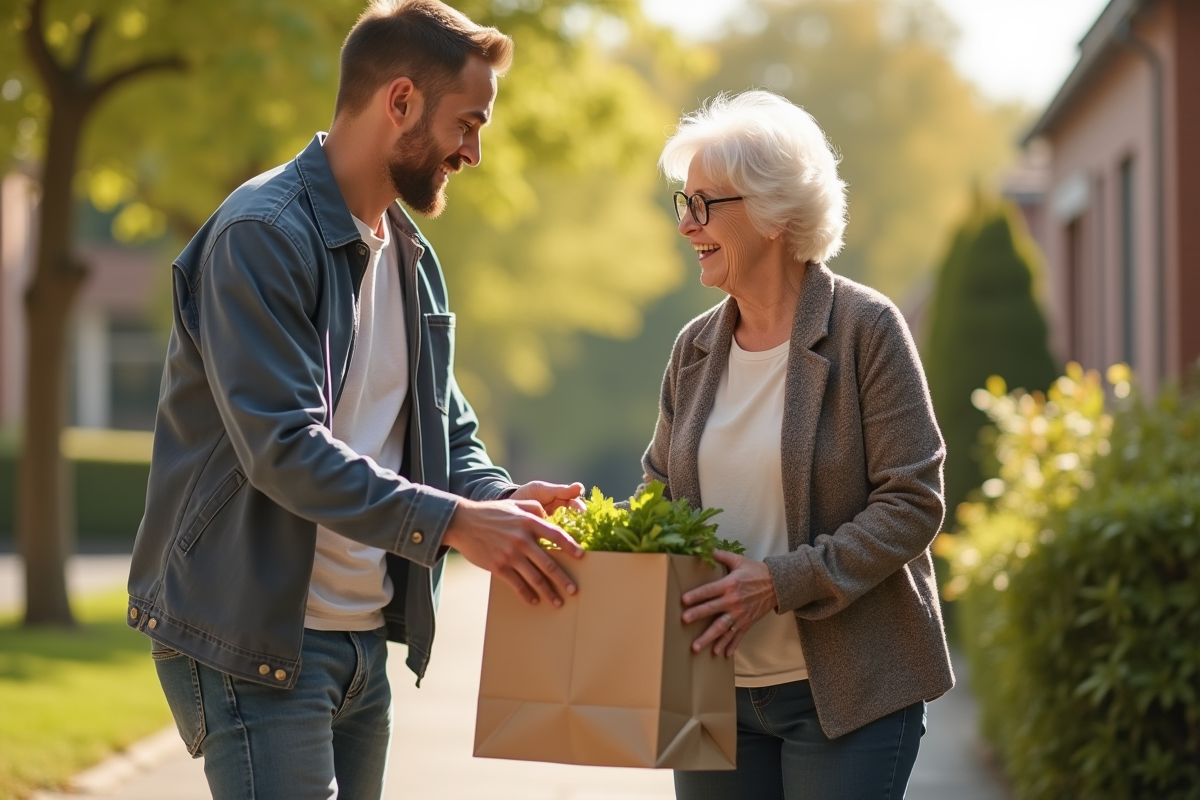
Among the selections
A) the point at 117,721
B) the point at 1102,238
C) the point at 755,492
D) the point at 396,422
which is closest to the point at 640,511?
the point at 755,492

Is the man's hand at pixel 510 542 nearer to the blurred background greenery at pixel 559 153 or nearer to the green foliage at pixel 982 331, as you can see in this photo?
the blurred background greenery at pixel 559 153

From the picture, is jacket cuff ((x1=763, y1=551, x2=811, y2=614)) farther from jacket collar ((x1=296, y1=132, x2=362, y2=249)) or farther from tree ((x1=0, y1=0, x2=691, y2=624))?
tree ((x1=0, y1=0, x2=691, y2=624))

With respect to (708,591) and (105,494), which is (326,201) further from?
(105,494)

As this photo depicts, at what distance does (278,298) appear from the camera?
2.72m

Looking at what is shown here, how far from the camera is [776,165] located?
122 inches

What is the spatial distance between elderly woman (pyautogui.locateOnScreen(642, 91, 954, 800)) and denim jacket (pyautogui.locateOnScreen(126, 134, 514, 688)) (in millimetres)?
693

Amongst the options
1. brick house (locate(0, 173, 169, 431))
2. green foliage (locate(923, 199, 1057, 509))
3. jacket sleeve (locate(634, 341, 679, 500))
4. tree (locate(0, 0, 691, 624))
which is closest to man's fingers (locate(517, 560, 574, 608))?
jacket sleeve (locate(634, 341, 679, 500))

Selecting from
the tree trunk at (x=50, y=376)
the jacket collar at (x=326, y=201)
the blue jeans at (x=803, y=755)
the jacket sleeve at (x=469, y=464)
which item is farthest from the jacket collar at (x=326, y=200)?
the tree trunk at (x=50, y=376)

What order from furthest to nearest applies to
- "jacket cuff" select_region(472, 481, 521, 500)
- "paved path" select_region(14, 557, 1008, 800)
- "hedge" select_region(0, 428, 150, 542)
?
"hedge" select_region(0, 428, 150, 542), "paved path" select_region(14, 557, 1008, 800), "jacket cuff" select_region(472, 481, 521, 500)

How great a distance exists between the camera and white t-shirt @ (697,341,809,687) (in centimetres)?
308

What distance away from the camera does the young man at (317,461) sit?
2674mm

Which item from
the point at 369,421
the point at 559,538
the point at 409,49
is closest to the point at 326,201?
the point at 409,49

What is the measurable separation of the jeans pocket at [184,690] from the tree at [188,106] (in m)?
7.53

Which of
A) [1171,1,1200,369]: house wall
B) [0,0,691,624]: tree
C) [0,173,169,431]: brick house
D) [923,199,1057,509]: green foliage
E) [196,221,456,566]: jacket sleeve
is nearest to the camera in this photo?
[196,221,456,566]: jacket sleeve
